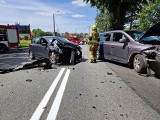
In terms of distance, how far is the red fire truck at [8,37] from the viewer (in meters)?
26.2

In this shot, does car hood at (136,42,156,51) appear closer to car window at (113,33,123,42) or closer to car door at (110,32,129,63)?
car door at (110,32,129,63)

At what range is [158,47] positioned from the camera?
334 inches

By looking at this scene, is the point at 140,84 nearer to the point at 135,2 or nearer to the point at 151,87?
the point at 151,87

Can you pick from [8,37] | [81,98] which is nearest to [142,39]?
[81,98]

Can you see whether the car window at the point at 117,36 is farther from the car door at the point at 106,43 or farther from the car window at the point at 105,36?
the car window at the point at 105,36

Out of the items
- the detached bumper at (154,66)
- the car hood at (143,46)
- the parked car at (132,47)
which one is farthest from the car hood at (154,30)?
the detached bumper at (154,66)

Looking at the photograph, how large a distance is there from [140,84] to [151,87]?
0.47 meters

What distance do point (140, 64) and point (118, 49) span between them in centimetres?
224

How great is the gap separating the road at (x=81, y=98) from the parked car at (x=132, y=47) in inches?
31.6

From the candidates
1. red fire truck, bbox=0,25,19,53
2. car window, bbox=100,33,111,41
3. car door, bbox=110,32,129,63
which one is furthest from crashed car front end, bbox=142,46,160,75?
red fire truck, bbox=0,25,19,53

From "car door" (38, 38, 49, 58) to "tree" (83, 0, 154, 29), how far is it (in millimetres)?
16978

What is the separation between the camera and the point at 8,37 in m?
27.0

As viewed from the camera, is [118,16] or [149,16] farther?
[149,16]

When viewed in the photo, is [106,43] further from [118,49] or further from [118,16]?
[118,16]
